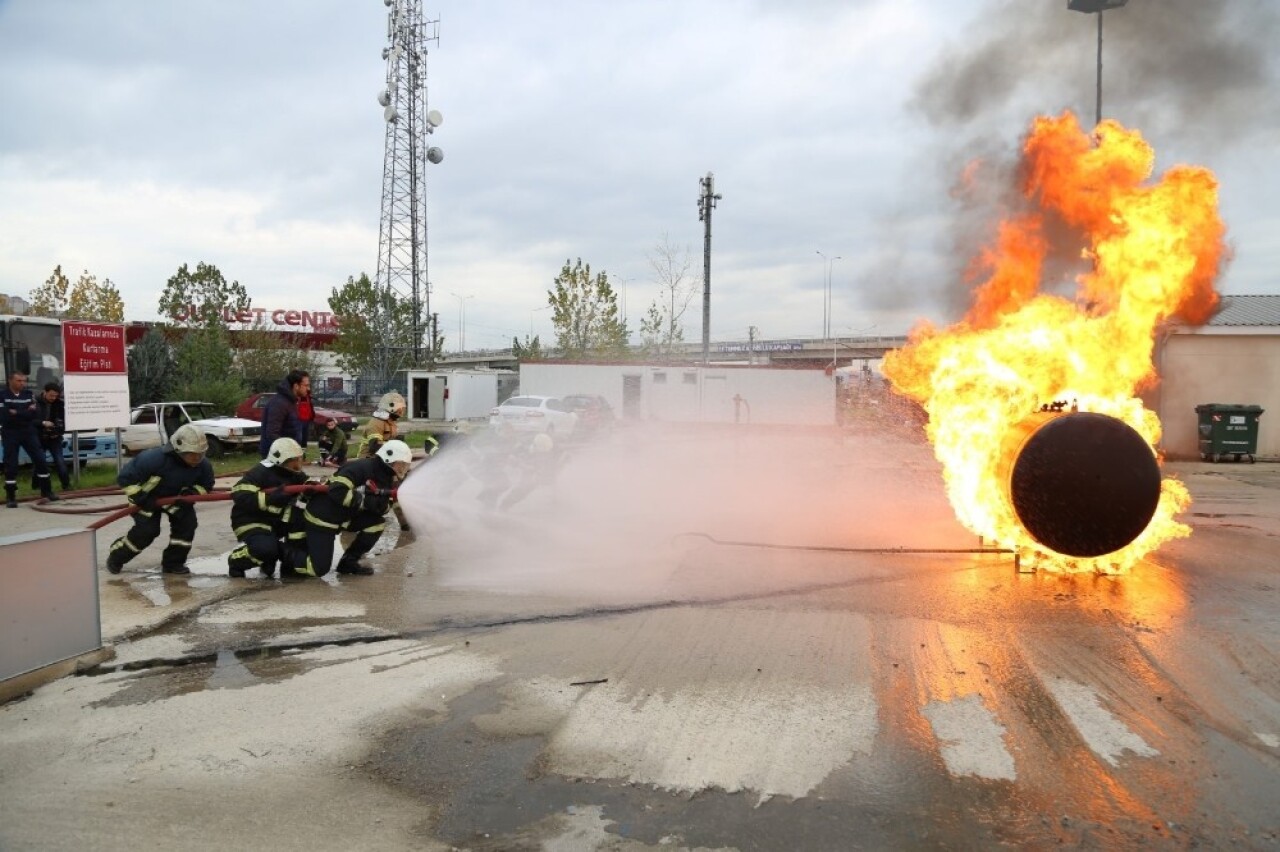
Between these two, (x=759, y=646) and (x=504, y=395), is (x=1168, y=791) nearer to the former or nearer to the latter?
(x=759, y=646)

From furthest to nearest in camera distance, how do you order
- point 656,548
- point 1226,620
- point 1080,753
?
point 656,548, point 1226,620, point 1080,753

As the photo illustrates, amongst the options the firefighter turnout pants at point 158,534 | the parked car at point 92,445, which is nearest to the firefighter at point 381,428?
the firefighter turnout pants at point 158,534

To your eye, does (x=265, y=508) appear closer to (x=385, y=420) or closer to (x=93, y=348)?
(x=385, y=420)

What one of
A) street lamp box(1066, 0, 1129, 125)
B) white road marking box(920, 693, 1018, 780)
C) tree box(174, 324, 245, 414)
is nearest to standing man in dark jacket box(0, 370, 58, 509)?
white road marking box(920, 693, 1018, 780)

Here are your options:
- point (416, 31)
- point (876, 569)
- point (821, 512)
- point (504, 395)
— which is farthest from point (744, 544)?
point (416, 31)

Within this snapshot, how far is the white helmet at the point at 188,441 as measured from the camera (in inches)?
283

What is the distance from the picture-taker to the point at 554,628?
5.83 meters

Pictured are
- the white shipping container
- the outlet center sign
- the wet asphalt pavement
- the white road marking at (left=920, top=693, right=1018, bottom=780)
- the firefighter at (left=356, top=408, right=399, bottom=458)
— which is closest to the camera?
the wet asphalt pavement

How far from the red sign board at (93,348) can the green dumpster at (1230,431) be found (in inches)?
951

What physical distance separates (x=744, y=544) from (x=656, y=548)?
3.28ft

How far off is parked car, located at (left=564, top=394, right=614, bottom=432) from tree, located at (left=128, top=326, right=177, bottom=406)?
12.8m

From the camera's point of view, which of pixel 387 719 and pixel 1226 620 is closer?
pixel 387 719

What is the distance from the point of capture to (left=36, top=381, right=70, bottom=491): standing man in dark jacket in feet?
37.9

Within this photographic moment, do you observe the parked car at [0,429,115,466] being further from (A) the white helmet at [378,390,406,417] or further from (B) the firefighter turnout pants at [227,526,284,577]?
(B) the firefighter turnout pants at [227,526,284,577]
